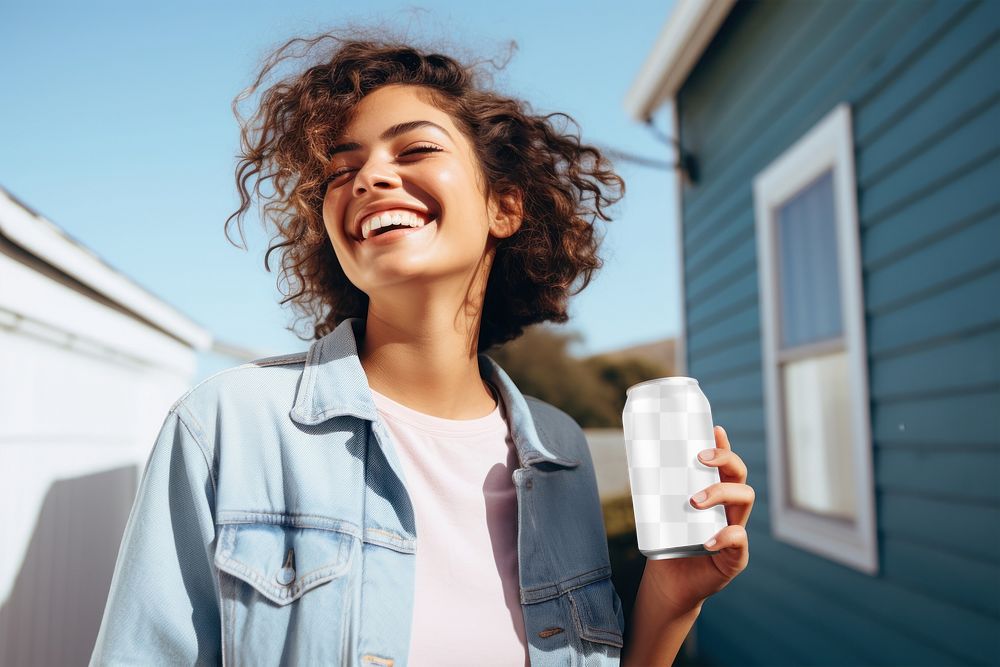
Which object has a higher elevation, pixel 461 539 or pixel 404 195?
pixel 404 195

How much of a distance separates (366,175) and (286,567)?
630mm

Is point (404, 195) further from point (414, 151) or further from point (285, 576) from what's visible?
point (285, 576)

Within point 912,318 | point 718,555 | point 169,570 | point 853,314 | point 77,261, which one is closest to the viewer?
point 169,570

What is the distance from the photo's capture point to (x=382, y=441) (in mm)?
1214

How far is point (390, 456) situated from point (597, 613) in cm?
48

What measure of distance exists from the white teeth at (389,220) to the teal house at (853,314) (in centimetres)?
189

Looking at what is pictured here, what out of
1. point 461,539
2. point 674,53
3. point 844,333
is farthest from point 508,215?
→ point 674,53

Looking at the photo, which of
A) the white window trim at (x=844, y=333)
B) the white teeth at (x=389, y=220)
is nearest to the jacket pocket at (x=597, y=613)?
the white teeth at (x=389, y=220)

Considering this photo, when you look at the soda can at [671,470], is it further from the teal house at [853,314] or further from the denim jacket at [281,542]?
the teal house at [853,314]

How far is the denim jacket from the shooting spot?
1.03 meters

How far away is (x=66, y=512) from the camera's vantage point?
1.87 meters

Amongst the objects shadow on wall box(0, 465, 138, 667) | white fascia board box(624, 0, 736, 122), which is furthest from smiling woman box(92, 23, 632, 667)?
white fascia board box(624, 0, 736, 122)

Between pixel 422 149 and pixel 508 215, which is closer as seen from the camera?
pixel 422 149

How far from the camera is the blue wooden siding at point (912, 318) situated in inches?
91.6
